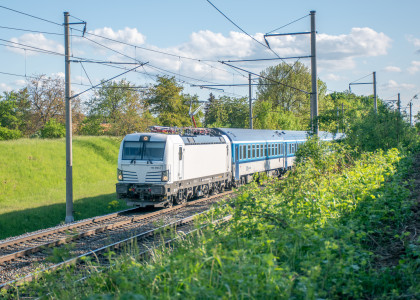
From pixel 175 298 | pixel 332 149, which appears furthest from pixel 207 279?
pixel 332 149

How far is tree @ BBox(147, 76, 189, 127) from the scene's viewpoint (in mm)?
56188

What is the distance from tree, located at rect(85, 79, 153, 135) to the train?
1372 centimetres

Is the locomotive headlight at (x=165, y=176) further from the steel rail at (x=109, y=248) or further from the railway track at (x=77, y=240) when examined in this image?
the steel rail at (x=109, y=248)

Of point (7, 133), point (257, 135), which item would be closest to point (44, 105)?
point (7, 133)

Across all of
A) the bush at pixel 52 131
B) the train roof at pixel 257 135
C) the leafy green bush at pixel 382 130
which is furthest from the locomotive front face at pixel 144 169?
the bush at pixel 52 131

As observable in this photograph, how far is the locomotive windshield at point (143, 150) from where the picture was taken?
17688 mm

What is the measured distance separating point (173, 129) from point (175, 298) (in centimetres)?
1508

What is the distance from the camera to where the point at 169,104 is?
58.0 m

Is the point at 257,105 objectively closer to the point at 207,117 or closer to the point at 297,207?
the point at 207,117

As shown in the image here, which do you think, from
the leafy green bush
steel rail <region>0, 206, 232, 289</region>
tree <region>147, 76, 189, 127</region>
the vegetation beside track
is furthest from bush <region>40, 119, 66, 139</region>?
the vegetation beside track

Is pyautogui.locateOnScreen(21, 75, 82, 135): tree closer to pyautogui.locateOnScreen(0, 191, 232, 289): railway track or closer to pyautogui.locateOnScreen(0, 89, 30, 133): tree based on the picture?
pyautogui.locateOnScreen(0, 89, 30, 133): tree

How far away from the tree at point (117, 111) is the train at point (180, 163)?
13720mm

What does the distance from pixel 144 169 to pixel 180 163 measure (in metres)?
1.60

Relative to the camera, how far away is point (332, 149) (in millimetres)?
17781
